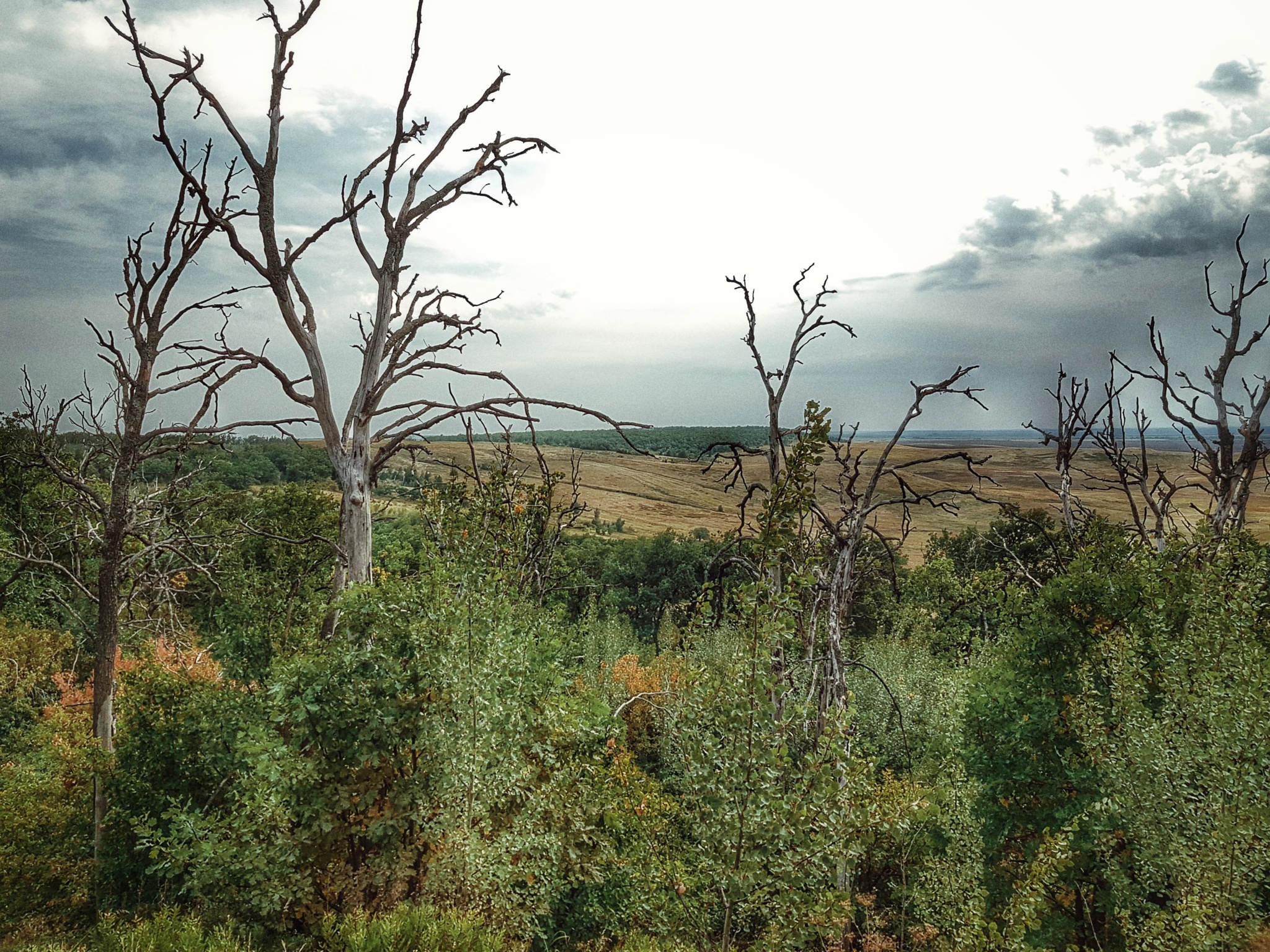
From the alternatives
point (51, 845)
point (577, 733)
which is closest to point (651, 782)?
point (577, 733)

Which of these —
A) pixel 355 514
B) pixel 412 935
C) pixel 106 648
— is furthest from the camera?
pixel 106 648

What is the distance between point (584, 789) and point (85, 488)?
788 centimetres

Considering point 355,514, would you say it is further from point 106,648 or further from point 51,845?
point 51,845

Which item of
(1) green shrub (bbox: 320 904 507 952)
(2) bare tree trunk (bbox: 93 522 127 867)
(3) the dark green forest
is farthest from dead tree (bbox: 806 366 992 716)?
(2) bare tree trunk (bbox: 93 522 127 867)

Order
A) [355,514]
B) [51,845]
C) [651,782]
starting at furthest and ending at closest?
[651,782], [51,845], [355,514]

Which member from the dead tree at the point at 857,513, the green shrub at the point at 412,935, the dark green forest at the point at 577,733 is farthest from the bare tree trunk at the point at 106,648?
the dead tree at the point at 857,513

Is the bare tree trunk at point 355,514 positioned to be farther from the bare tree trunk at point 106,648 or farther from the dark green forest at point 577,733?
the bare tree trunk at point 106,648

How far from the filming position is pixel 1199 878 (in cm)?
727

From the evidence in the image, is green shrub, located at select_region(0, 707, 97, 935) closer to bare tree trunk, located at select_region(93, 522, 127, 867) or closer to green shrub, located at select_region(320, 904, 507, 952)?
bare tree trunk, located at select_region(93, 522, 127, 867)

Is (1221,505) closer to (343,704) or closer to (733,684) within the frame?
(733,684)

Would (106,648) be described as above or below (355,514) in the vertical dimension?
below

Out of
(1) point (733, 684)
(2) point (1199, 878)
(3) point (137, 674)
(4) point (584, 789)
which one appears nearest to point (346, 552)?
(1) point (733, 684)

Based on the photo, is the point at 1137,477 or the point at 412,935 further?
the point at 1137,477

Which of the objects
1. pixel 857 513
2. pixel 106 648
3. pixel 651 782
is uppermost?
pixel 857 513
